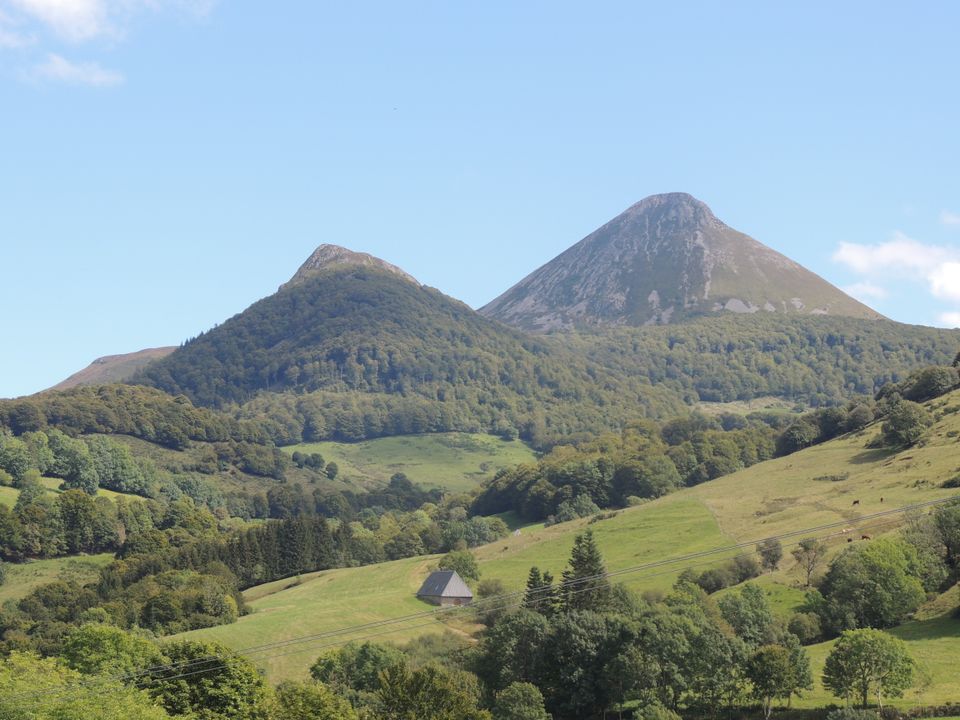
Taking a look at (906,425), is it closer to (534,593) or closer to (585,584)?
(585,584)

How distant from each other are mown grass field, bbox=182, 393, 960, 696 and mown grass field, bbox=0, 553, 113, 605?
78.9 feet

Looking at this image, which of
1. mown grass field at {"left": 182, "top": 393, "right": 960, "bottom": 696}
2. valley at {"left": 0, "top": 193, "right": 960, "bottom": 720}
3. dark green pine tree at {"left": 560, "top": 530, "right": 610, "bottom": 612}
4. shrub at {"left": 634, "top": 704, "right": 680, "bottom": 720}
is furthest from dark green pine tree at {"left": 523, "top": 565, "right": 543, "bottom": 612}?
shrub at {"left": 634, "top": 704, "right": 680, "bottom": 720}

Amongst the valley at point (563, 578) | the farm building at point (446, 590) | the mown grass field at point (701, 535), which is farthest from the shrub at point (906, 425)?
the farm building at point (446, 590)

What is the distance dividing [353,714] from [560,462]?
12000 centimetres

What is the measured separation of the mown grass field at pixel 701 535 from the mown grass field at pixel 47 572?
78.9 ft

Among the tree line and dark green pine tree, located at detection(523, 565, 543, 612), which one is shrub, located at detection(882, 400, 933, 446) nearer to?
the tree line

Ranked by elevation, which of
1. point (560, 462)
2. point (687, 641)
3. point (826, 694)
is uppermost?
point (560, 462)

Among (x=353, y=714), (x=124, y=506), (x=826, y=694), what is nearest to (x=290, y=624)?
(x=353, y=714)

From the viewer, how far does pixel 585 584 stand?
89.2m

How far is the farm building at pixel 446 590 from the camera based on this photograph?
111438 mm

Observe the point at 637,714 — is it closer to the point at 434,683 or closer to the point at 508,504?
the point at 434,683

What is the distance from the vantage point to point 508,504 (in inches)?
7052

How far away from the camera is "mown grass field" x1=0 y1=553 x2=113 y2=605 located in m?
132

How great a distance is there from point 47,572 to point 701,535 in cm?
8081
